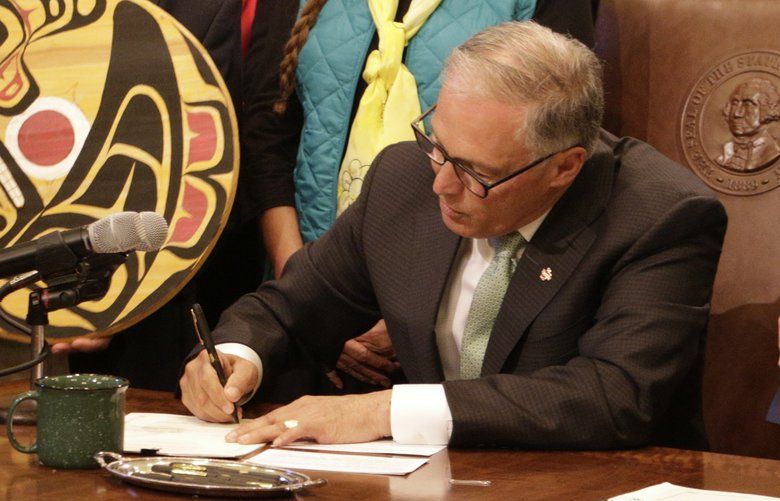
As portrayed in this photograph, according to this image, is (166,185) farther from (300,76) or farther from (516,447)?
(516,447)

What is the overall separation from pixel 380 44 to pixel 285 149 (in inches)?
15.1

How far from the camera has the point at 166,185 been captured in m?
2.72

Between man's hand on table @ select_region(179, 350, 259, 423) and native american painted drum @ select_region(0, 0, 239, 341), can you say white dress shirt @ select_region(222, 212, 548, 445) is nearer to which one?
man's hand on table @ select_region(179, 350, 259, 423)

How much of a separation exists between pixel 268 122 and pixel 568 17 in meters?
0.76

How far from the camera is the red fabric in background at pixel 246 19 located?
3.00 meters

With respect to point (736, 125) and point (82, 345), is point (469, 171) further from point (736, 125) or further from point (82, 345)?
point (82, 345)

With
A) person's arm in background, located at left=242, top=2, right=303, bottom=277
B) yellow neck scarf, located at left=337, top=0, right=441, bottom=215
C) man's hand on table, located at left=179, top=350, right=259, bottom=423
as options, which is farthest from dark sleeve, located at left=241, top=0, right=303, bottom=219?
man's hand on table, located at left=179, top=350, right=259, bottom=423

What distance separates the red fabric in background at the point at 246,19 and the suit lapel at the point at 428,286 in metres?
0.87

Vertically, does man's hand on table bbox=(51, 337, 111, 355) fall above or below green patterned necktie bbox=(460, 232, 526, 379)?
below

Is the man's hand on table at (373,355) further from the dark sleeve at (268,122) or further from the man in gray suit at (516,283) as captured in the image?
the dark sleeve at (268,122)

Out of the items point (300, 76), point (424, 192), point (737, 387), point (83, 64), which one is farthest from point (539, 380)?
point (83, 64)

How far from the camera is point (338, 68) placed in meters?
2.78

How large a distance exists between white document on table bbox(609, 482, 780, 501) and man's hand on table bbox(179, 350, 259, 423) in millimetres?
760

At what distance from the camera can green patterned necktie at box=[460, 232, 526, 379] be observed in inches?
88.8
